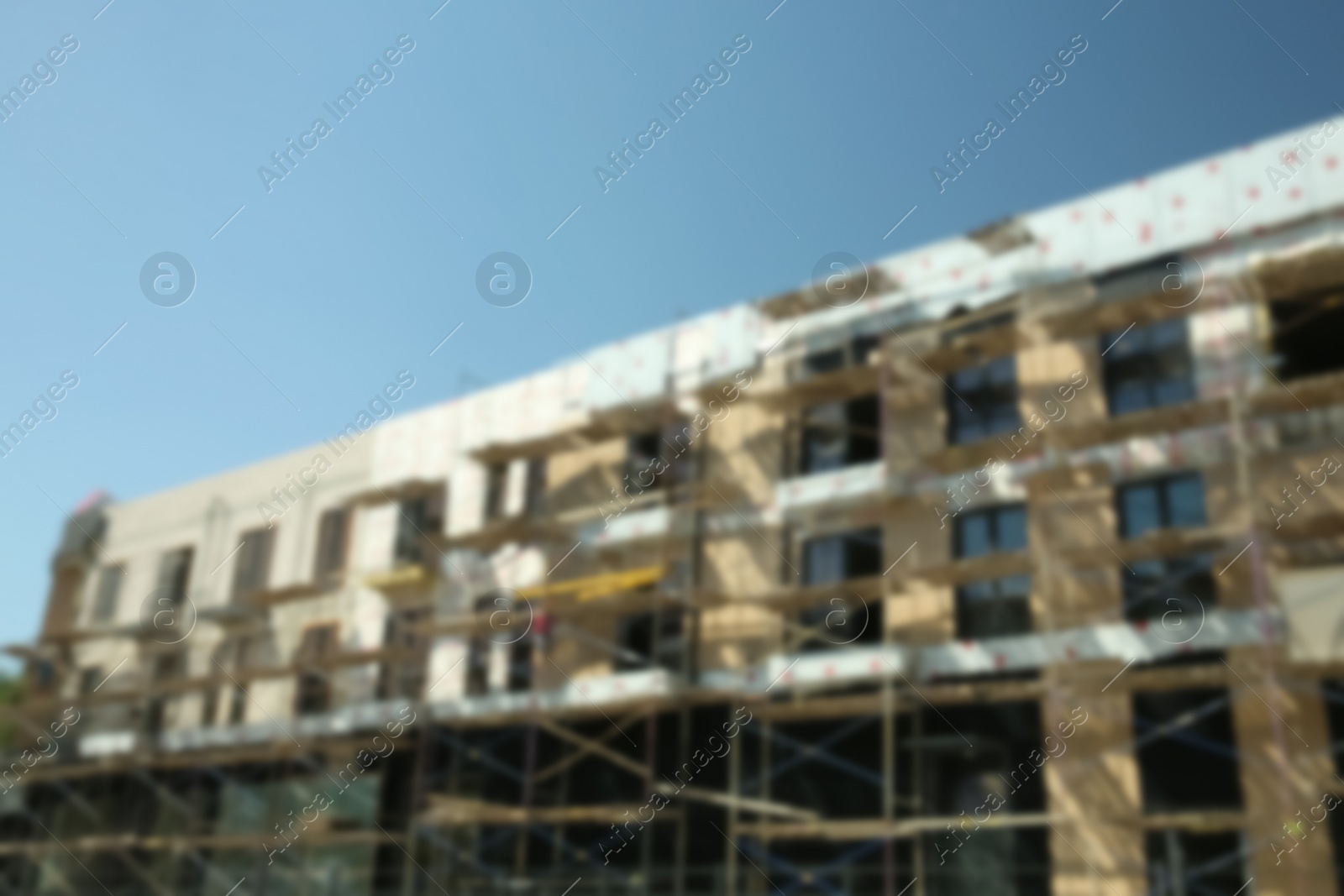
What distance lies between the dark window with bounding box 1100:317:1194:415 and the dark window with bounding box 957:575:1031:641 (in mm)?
2055

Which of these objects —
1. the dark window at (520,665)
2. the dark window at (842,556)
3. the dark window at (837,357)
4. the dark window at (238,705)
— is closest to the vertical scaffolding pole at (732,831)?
the dark window at (842,556)

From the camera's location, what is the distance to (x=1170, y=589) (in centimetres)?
1104

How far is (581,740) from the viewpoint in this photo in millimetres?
14492

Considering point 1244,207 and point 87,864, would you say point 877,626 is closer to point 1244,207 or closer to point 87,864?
point 1244,207

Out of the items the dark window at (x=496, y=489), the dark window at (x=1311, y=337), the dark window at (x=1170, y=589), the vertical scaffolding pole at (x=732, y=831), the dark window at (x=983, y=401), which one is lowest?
the vertical scaffolding pole at (x=732, y=831)

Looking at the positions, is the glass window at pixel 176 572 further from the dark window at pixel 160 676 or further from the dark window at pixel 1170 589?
the dark window at pixel 1170 589

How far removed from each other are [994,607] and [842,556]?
6.98 feet

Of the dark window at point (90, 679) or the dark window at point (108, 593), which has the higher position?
the dark window at point (108, 593)

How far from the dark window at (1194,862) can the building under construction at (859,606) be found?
3 cm

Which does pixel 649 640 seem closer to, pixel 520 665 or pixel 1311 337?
pixel 520 665

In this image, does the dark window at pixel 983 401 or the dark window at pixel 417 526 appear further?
the dark window at pixel 417 526

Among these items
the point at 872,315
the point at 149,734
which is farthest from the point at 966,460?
the point at 149,734

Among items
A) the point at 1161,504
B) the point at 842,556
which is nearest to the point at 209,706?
the point at 842,556

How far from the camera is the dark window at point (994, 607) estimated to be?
471 inches
